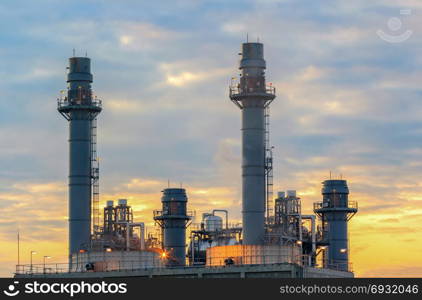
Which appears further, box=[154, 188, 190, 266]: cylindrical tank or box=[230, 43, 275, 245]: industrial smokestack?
box=[154, 188, 190, 266]: cylindrical tank

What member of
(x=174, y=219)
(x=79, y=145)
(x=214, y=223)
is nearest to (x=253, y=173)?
(x=79, y=145)

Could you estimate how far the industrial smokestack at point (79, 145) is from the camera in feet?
402

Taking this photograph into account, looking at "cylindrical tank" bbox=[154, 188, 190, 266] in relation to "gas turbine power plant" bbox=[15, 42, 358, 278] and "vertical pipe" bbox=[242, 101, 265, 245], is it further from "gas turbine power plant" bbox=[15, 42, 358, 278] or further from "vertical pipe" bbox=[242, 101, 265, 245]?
"vertical pipe" bbox=[242, 101, 265, 245]

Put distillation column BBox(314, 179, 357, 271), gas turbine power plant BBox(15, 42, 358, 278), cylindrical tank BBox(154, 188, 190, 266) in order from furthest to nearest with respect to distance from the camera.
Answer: cylindrical tank BBox(154, 188, 190, 266) < distillation column BBox(314, 179, 357, 271) < gas turbine power plant BBox(15, 42, 358, 278)

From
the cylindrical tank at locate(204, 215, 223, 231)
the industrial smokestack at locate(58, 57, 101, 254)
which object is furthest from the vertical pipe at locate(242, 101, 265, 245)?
the cylindrical tank at locate(204, 215, 223, 231)

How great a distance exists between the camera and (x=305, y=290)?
65.2 m

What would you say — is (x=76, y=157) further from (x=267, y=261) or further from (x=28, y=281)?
(x=28, y=281)

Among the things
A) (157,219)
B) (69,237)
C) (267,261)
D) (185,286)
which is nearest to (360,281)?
(185,286)

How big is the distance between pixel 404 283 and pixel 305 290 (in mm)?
5986

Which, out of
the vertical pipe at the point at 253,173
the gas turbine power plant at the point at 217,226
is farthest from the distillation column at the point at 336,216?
the vertical pipe at the point at 253,173

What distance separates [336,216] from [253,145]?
77.3 ft

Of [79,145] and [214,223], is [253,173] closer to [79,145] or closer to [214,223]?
[79,145]

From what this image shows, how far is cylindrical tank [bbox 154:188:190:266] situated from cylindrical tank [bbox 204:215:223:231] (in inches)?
207

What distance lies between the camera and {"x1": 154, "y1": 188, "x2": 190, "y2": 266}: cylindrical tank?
474ft
